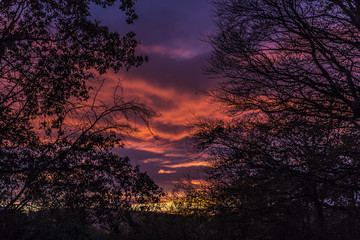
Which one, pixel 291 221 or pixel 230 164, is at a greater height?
pixel 230 164

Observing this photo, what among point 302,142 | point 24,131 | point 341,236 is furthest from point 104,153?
point 341,236

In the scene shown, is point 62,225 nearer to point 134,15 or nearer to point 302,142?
point 134,15

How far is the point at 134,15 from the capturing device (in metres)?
10.7

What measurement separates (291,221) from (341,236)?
160 cm

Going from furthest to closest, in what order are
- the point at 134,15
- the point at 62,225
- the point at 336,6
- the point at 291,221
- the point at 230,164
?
the point at 230,164, the point at 291,221, the point at 134,15, the point at 336,6, the point at 62,225

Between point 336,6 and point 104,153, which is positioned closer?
point 336,6

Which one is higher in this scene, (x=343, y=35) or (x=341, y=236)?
(x=343, y=35)

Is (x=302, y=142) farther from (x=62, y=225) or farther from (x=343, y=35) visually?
(x=62, y=225)

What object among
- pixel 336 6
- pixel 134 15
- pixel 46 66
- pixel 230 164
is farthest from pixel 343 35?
pixel 46 66

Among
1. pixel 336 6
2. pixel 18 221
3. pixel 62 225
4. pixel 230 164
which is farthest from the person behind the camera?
pixel 230 164

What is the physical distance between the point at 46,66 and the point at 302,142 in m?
9.00

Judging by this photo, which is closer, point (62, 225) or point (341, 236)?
point (62, 225)

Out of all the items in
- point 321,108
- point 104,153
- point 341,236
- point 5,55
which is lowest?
point 341,236

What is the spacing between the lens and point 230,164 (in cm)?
1237
